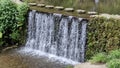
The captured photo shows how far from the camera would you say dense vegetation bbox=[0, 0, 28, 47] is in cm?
1273

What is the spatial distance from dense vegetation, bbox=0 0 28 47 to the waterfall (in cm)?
31

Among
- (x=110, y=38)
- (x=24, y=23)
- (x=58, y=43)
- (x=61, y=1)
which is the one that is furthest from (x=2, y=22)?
(x=110, y=38)

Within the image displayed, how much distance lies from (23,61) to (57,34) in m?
1.60

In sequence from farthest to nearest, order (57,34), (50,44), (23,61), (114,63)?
(50,44) < (57,34) < (23,61) < (114,63)

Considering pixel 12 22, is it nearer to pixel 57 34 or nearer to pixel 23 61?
pixel 57 34

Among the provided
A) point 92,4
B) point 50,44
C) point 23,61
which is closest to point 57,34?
point 50,44

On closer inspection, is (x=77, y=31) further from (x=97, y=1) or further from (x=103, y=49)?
(x=97, y=1)

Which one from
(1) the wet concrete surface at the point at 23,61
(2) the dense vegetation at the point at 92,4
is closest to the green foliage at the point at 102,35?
(1) the wet concrete surface at the point at 23,61

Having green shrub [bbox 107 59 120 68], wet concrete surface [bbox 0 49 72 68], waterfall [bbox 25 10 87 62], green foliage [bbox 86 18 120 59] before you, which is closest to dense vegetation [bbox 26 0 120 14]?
waterfall [bbox 25 10 87 62]

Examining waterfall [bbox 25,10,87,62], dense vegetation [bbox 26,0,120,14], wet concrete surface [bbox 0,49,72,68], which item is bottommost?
wet concrete surface [bbox 0,49,72,68]

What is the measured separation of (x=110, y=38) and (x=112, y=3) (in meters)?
4.74

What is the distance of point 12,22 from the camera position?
42.2 ft

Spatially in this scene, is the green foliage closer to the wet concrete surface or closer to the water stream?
the water stream

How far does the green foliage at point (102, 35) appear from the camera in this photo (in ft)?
33.6
